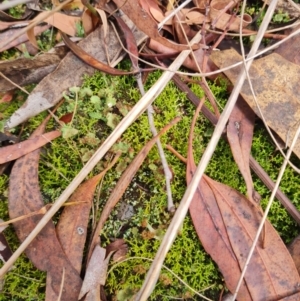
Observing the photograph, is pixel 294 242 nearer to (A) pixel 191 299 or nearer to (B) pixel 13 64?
(A) pixel 191 299

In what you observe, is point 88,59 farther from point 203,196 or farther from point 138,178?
point 203,196

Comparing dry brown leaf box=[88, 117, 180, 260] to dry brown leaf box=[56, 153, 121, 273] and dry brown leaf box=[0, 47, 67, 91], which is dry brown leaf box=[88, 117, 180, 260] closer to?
dry brown leaf box=[56, 153, 121, 273]

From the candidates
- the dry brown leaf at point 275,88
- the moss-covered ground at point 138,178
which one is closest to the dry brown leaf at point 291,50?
the dry brown leaf at point 275,88

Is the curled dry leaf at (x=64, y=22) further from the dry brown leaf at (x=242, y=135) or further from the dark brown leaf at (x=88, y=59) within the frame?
the dry brown leaf at (x=242, y=135)

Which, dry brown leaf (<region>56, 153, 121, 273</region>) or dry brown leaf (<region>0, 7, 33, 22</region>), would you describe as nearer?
dry brown leaf (<region>56, 153, 121, 273</region>)

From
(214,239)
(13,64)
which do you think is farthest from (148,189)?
(13,64)

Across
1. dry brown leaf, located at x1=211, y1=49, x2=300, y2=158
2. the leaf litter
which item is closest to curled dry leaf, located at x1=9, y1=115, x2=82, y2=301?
the leaf litter

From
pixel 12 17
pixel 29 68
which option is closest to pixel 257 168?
pixel 29 68
